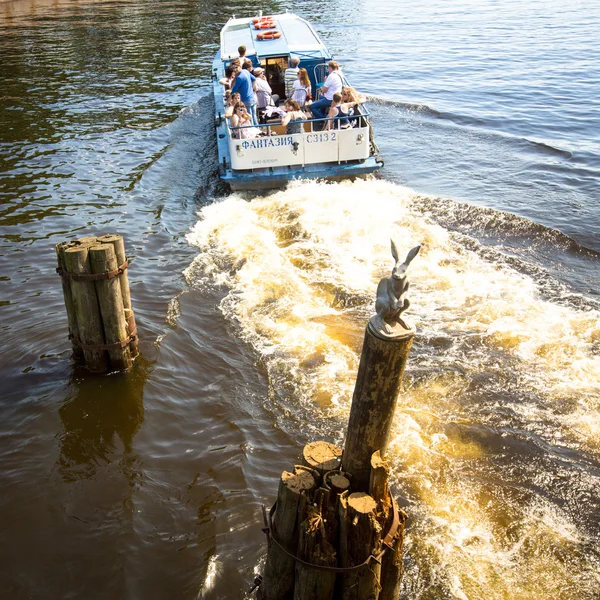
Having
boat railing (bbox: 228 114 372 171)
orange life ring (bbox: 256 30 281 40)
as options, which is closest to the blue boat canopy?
orange life ring (bbox: 256 30 281 40)

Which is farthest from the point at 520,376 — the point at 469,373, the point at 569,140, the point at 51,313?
the point at 569,140

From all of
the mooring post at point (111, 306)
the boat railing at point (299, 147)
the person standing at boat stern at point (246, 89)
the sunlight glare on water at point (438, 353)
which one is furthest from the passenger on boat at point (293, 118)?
the mooring post at point (111, 306)

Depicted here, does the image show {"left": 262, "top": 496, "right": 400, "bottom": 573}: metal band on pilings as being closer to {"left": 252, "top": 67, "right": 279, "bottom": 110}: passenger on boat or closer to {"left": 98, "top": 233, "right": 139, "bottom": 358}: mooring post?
{"left": 98, "top": 233, "right": 139, "bottom": 358}: mooring post

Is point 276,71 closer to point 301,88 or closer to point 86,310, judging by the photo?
point 301,88

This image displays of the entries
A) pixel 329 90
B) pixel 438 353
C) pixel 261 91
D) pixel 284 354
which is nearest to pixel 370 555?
pixel 284 354

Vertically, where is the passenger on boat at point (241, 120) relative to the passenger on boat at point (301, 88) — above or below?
below

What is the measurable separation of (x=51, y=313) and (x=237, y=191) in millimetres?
5630

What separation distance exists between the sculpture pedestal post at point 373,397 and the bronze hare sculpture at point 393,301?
45 mm

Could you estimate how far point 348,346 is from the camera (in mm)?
8672

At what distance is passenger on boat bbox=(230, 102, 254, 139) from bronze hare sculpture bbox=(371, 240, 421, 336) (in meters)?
9.99

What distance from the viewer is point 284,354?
332 inches

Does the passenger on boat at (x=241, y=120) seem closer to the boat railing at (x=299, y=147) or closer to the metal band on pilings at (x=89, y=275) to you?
the boat railing at (x=299, y=147)

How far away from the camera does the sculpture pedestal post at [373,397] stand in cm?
410

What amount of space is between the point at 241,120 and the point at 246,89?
0.98m
